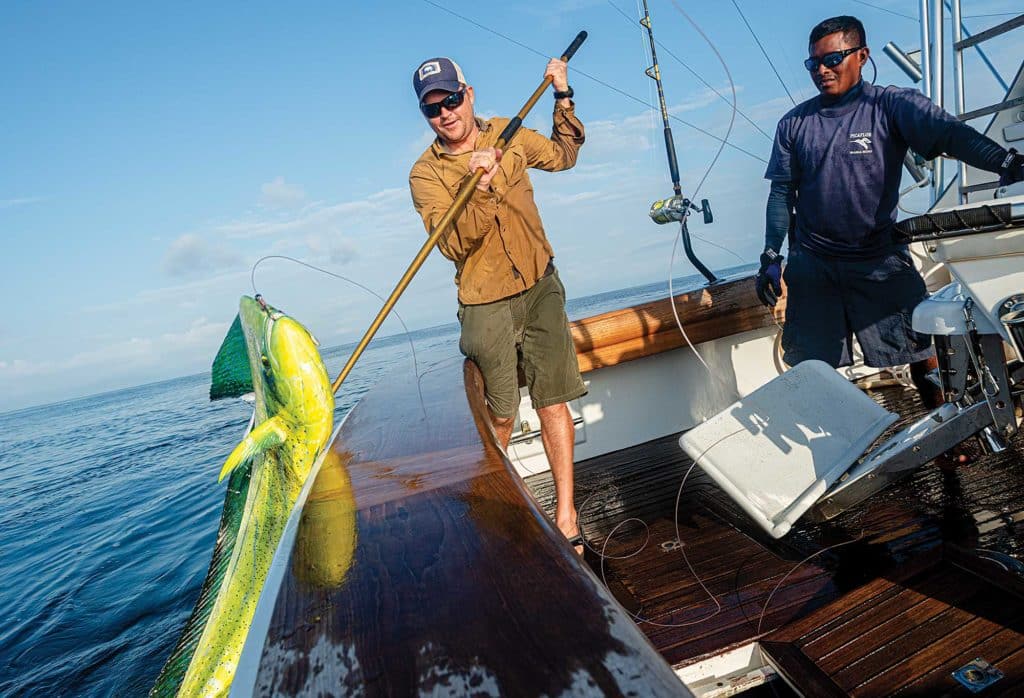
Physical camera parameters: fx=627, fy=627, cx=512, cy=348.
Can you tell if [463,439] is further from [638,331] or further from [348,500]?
[638,331]

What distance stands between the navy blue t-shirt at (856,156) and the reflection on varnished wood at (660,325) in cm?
73

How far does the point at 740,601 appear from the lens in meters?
2.25

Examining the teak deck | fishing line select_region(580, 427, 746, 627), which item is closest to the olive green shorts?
the teak deck

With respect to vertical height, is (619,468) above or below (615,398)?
below

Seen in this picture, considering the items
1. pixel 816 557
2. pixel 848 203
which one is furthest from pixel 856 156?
pixel 816 557

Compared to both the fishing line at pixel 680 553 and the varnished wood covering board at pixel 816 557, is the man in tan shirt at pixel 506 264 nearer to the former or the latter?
the fishing line at pixel 680 553

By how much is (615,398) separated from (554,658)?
12.1 feet

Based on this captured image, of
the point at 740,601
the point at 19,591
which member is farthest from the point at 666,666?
the point at 19,591

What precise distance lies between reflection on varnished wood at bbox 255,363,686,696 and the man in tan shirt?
1.75 meters

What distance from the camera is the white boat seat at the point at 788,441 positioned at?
2385 mm

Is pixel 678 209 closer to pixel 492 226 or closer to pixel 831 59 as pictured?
pixel 831 59

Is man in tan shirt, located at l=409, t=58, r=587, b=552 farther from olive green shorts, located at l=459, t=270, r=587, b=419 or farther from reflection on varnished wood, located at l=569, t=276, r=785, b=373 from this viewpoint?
reflection on varnished wood, located at l=569, t=276, r=785, b=373

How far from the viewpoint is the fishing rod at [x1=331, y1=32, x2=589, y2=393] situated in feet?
8.32

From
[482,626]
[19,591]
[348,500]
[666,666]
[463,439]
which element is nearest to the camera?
[666,666]
